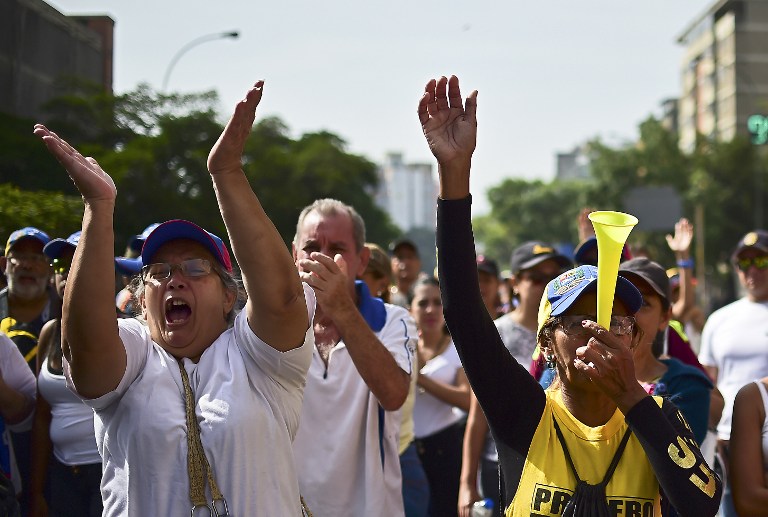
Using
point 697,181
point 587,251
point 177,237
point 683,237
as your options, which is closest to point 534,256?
point 587,251

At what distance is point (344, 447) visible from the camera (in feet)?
12.8

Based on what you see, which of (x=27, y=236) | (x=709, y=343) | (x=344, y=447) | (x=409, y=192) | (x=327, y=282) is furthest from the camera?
(x=409, y=192)

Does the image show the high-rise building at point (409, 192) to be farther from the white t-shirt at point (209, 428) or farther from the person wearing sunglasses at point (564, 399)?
the white t-shirt at point (209, 428)

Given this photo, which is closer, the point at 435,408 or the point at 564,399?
the point at 564,399

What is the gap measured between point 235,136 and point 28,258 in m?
3.08

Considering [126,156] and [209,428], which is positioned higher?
[126,156]

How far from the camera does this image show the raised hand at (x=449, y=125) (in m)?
2.84

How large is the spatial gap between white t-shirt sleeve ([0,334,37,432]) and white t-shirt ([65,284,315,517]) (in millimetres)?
1871

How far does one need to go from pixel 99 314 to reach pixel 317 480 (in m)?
1.48

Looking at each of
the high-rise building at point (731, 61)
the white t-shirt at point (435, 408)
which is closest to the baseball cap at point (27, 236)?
the white t-shirt at point (435, 408)

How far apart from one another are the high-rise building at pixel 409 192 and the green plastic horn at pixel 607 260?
16577 centimetres

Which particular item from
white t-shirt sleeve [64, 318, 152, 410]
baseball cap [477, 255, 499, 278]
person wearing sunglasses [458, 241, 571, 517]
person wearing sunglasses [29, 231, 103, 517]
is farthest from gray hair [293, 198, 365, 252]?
baseball cap [477, 255, 499, 278]

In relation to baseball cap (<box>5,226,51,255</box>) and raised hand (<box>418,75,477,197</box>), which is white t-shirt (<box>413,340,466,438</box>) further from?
raised hand (<box>418,75,477,197</box>)

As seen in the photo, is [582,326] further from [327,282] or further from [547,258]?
[547,258]
